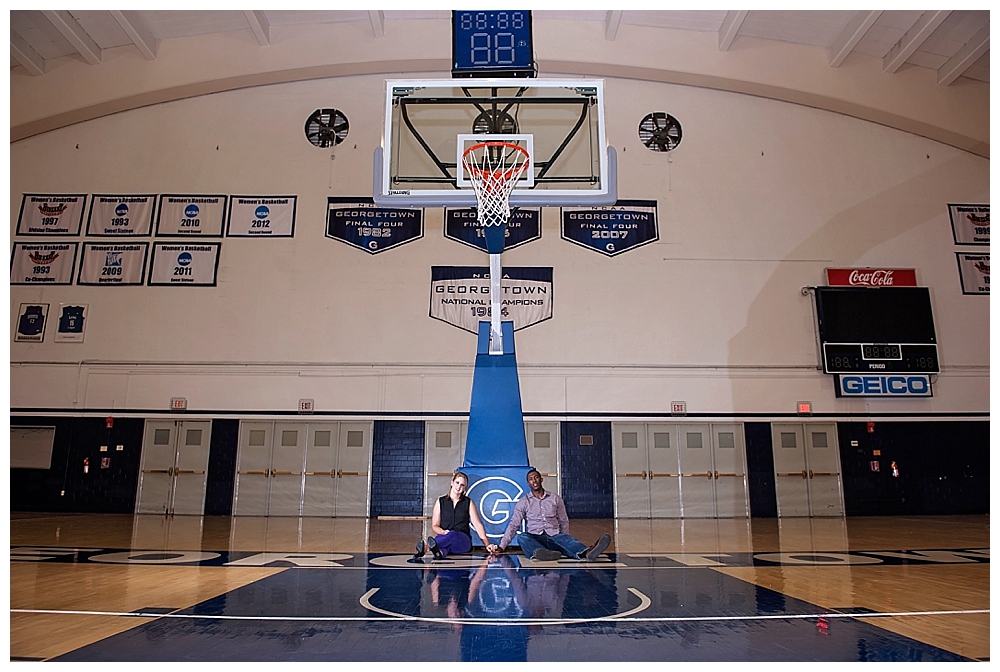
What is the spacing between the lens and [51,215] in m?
13.8

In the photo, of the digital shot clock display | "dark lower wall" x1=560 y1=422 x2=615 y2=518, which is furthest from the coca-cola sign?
the digital shot clock display

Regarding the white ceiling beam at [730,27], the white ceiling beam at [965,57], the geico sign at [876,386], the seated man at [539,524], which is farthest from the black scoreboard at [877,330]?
the seated man at [539,524]

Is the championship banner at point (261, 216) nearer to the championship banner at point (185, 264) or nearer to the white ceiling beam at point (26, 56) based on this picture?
the championship banner at point (185, 264)

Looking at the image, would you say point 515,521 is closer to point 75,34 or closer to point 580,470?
point 580,470

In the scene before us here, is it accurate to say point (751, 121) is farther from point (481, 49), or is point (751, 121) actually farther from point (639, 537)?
point (639, 537)

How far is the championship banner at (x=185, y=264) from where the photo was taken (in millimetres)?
13352

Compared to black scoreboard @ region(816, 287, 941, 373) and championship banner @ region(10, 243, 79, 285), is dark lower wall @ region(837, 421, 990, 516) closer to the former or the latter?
black scoreboard @ region(816, 287, 941, 373)

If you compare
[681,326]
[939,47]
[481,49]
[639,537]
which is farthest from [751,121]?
[639,537]

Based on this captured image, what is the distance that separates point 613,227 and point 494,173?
6520 millimetres

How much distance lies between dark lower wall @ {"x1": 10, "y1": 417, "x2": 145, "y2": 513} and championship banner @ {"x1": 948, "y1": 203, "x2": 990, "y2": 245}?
54.1 feet

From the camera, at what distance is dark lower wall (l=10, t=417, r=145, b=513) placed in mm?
12625

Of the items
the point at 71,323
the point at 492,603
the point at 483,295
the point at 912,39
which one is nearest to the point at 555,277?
the point at 483,295

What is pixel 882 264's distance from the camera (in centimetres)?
1362

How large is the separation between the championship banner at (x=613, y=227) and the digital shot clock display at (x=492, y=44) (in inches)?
232
